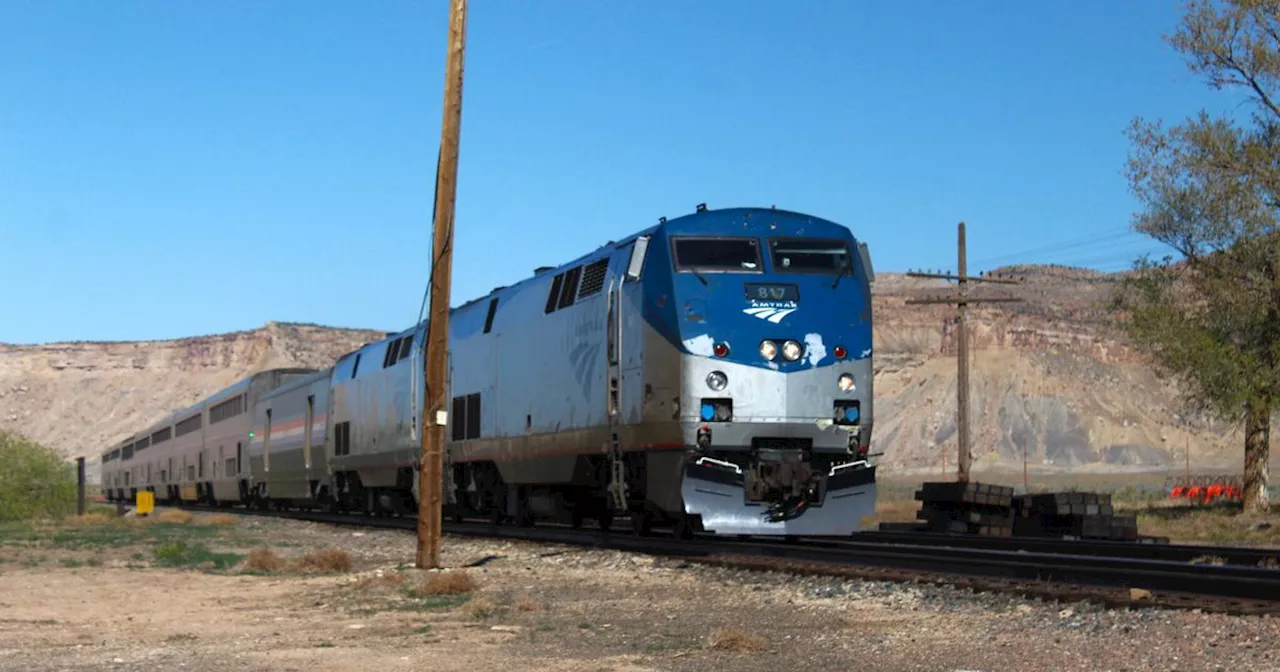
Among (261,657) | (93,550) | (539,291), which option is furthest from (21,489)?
(261,657)

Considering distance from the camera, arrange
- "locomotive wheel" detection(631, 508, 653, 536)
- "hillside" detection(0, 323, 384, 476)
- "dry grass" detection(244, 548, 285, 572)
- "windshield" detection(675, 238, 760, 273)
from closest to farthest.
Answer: "windshield" detection(675, 238, 760, 273) < "dry grass" detection(244, 548, 285, 572) < "locomotive wheel" detection(631, 508, 653, 536) < "hillside" detection(0, 323, 384, 476)

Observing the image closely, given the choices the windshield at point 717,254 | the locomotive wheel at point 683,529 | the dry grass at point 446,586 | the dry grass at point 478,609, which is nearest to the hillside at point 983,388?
the locomotive wheel at point 683,529

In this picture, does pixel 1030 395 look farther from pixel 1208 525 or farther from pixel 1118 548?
pixel 1118 548

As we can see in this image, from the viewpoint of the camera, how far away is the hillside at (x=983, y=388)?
124 metres

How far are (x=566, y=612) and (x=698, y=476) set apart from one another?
4.47 meters

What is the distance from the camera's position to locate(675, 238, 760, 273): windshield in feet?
59.9

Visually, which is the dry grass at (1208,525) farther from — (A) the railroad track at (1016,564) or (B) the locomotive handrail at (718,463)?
(B) the locomotive handrail at (718,463)

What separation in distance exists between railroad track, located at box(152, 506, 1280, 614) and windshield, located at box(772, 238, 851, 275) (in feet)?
11.5

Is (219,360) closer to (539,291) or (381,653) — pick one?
(539,291)

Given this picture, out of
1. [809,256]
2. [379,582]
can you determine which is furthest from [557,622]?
[809,256]

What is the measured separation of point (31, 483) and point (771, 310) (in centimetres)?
3556

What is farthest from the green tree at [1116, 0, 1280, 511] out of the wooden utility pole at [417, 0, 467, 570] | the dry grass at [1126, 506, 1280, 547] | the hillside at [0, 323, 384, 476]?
the hillside at [0, 323, 384, 476]

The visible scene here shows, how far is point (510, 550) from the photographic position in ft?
70.0

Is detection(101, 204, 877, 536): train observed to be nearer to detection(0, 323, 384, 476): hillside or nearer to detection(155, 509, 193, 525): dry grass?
detection(155, 509, 193, 525): dry grass
